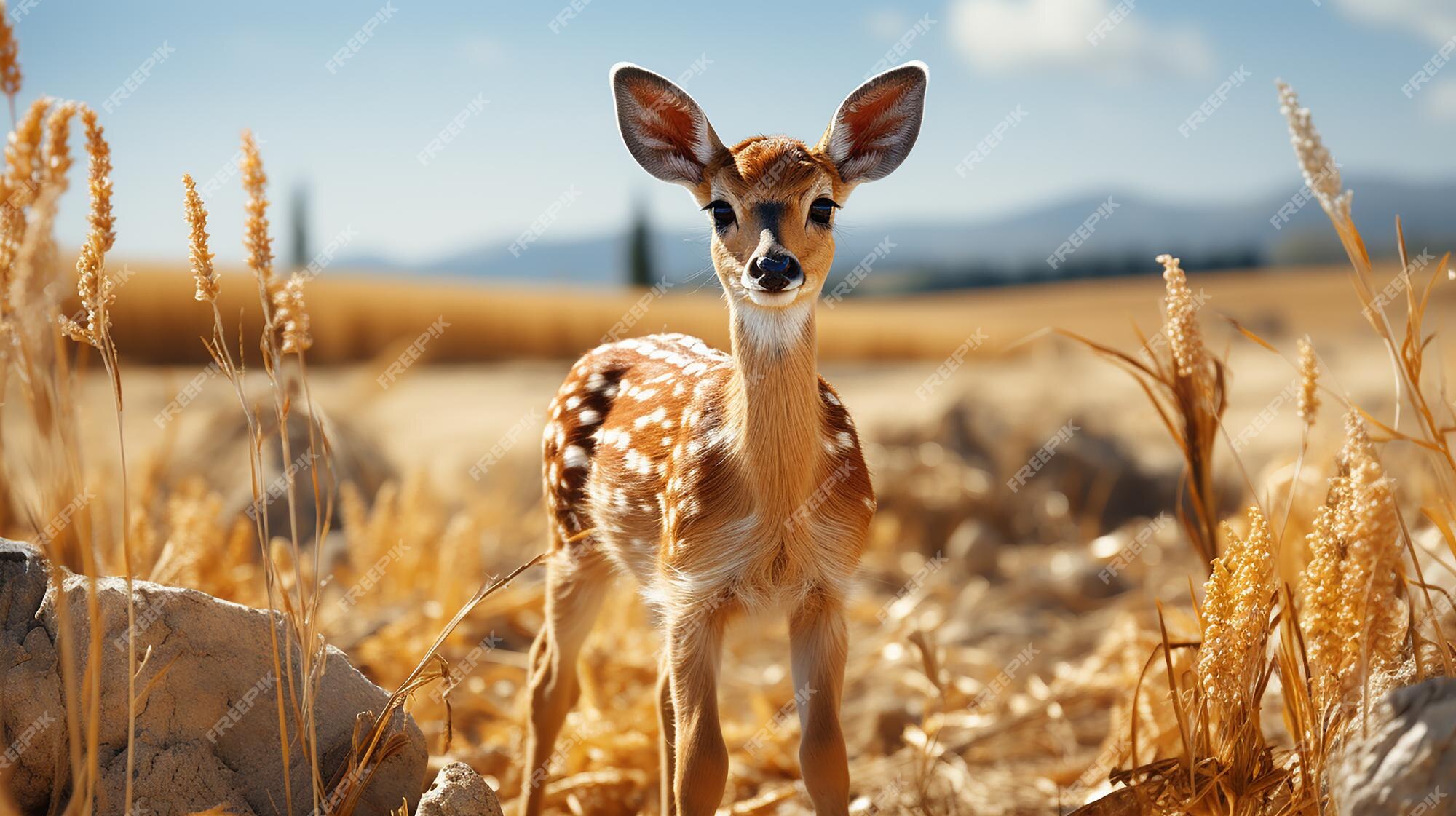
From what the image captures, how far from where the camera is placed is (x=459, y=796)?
283 cm

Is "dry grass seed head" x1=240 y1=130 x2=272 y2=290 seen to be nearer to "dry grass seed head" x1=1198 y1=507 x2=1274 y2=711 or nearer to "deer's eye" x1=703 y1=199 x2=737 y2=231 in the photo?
"deer's eye" x1=703 y1=199 x2=737 y2=231

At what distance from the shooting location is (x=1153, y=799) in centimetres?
301

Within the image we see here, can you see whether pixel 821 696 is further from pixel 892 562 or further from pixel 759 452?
pixel 892 562

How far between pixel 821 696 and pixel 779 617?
29cm

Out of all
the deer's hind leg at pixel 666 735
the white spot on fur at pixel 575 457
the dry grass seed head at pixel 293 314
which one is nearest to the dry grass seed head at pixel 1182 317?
the deer's hind leg at pixel 666 735

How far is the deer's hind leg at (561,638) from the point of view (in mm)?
3973

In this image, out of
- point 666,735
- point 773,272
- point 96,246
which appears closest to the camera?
point 96,246

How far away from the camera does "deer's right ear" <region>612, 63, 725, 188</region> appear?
10.6 feet

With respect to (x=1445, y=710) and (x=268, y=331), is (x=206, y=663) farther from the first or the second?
(x=1445, y=710)

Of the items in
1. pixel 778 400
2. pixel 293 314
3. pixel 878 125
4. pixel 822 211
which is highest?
pixel 878 125

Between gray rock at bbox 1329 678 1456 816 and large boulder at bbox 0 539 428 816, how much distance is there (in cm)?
233

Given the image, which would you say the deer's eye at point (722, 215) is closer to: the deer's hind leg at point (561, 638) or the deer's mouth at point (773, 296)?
the deer's mouth at point (773, 296)

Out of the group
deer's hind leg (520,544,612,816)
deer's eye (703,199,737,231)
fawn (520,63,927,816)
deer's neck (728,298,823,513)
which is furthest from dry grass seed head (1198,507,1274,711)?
deer's hind leg (520,544,612,816)

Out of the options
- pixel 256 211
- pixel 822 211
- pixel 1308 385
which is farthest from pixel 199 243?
pixel 1308 385
